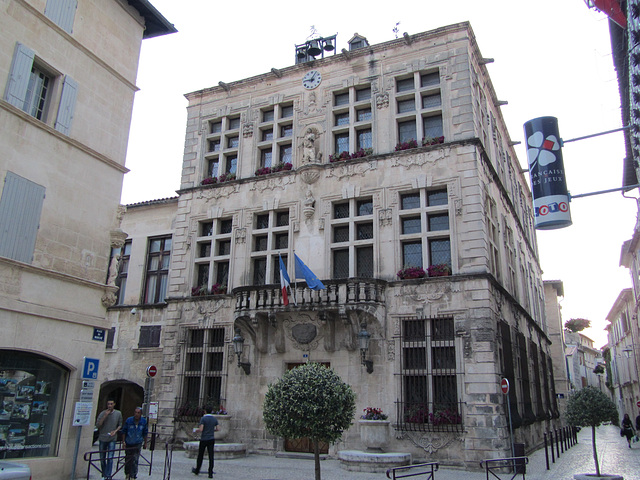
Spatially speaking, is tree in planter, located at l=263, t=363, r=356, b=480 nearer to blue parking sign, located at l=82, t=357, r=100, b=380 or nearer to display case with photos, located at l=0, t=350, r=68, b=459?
blue parking sign, located at l=82, t=357, r=100, b=380

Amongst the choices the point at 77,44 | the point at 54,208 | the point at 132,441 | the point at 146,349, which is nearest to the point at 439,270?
the point at 132,441

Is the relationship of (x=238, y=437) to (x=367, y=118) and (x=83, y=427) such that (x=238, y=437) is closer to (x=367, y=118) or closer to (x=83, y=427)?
(x=83, y=427)

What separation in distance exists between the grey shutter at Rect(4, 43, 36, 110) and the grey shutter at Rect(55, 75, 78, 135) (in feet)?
3.39

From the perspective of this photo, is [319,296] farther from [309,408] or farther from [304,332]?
[309,408]

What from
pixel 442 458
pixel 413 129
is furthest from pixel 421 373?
pixel 413 129

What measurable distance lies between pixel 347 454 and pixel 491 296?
7.55 m

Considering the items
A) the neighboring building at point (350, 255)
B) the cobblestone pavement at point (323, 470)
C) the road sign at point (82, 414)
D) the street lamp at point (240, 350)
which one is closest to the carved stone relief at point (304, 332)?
the neighboring building at point (350, 255)

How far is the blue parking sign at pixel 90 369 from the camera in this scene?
1380 cm

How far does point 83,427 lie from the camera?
1372 cm

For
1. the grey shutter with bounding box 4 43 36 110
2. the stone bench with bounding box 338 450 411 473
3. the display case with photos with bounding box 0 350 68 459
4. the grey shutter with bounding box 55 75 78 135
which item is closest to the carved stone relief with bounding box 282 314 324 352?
the stone bench with bounding box 338 450 411 473

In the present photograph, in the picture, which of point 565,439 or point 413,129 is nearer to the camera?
point 413,129

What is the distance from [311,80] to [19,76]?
14.0 m

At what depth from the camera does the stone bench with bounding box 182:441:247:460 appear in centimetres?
1823

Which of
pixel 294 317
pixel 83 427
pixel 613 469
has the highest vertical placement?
pixel 294 317
